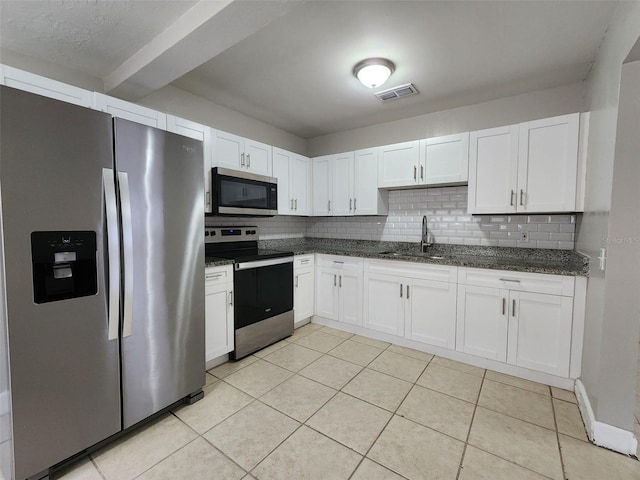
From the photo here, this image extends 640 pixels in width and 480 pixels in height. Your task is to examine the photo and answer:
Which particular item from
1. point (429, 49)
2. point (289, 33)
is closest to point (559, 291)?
point (429, 49)

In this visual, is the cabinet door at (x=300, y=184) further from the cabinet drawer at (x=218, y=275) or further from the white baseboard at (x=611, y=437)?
the white baseboard at (x=611, y=437)

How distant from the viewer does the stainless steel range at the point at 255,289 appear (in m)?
2.59

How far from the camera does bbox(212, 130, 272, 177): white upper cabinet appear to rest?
2720 mm

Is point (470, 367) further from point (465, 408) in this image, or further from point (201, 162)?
point (201, 162)

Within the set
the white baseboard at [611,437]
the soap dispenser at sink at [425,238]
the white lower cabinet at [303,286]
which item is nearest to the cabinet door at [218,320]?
the white lower cabinet at [303,286]

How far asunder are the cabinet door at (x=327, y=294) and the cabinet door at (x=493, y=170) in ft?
5.34

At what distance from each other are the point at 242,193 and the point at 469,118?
2.52m

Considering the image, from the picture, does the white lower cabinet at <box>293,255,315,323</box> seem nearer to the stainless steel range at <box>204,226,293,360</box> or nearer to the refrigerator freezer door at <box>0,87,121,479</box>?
the stainless steel range at <box>204,226,293,360</box>

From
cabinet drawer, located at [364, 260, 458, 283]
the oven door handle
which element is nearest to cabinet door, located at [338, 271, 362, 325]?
cabinet drawer, located at [364, 260, 458, 283]

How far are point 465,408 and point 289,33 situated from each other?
2.78 meters

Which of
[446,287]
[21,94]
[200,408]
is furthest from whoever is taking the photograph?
[446,287]

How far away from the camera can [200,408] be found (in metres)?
1.93

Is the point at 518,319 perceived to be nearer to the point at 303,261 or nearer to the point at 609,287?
the point at 609,287

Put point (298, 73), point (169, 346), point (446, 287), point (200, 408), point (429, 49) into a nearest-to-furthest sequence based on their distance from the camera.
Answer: point (169, 346)
point (200, 408)
point (429, 49)
point (298, 73)
point (446, 287)
